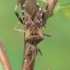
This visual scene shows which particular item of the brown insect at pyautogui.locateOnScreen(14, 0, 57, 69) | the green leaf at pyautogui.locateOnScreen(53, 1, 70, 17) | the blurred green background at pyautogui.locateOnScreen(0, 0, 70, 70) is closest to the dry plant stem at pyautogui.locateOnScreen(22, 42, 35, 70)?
the brown insect at pyautogui.locateOnScreen(14, 0, 57, 69)

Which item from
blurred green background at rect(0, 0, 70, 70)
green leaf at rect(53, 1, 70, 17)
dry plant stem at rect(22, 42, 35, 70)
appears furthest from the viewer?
blurred green background at rect(0, 0, 70, 70)

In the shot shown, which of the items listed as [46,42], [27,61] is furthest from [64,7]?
[46,42]

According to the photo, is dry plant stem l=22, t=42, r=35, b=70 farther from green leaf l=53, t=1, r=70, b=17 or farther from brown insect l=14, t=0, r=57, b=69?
green leaf l=53, t=1, r=70, b=17

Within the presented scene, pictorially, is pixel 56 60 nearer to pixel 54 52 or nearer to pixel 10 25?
pixel 54 52

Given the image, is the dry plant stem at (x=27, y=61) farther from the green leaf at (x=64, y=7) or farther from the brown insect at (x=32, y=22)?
the green leaf at (x=64, y=7)

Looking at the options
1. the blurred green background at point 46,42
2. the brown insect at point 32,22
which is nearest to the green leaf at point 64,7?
A: the brown insect at point 32,22

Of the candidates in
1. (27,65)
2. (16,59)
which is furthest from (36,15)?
(16,59)

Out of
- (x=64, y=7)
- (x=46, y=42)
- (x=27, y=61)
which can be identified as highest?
(x=64, y=7)

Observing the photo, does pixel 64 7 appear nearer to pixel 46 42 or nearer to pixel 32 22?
pixel 32 22
